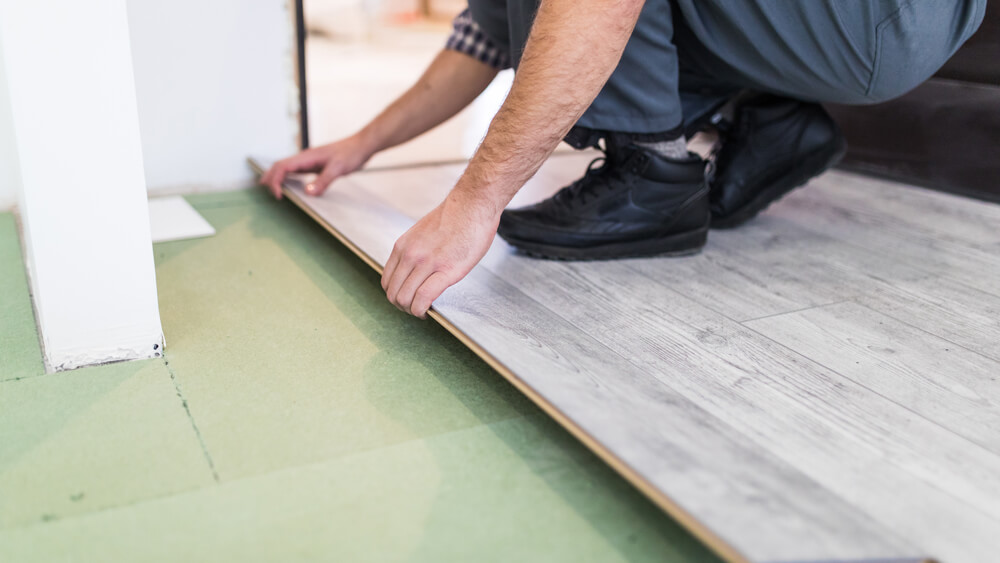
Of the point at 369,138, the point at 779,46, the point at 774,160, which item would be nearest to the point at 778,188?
the point at 774,160

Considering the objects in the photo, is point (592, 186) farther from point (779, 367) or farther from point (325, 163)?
point (325, 163)

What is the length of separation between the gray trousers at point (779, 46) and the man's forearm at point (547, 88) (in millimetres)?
267

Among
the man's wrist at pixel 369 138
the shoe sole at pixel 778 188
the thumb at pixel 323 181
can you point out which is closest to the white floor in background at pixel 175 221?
the thumb at pixel 323 181

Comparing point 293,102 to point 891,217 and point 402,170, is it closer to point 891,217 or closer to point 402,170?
point 402,170

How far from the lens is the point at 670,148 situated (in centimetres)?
128

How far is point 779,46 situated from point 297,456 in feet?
2.96

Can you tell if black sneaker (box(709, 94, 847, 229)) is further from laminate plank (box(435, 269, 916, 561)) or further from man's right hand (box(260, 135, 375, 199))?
man's right hand (box(260, 135, 375, 199))

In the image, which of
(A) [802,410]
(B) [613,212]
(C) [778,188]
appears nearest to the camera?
(A) [802,410]

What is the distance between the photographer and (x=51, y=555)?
66cm

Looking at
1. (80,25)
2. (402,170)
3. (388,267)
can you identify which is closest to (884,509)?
(388,267)

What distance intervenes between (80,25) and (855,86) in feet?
3.56

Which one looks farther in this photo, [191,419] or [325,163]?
[325,163]

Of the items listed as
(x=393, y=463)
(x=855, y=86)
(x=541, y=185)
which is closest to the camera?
(x=393, y=463)

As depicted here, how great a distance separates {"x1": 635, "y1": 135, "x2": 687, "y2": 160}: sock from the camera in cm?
125
